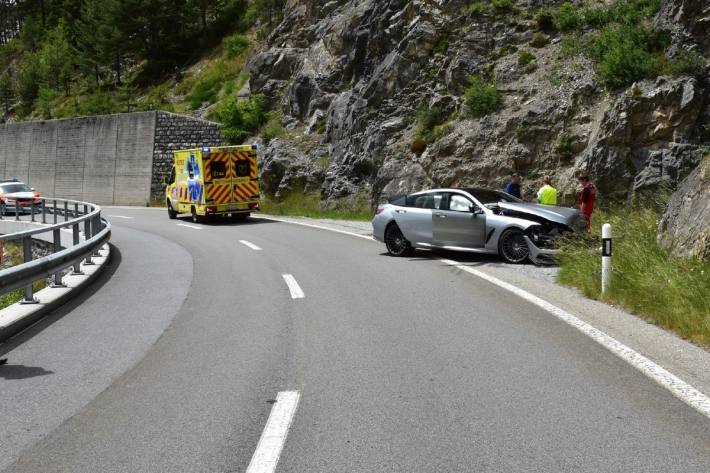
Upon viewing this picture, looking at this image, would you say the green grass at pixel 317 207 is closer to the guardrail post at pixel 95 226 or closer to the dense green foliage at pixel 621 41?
the dense green foliage at pixel 621 41

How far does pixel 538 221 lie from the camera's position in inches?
535

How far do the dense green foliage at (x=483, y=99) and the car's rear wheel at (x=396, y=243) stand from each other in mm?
11260

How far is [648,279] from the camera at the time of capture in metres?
9.34

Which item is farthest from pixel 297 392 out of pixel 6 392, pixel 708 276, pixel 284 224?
pixel 284 224

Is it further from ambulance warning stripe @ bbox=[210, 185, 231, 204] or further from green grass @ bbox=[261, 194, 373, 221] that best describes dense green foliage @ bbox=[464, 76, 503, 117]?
ambulance warning stripe @ bbox=[210, 185, 231, 204]

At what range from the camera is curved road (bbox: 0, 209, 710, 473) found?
4410 millimetres

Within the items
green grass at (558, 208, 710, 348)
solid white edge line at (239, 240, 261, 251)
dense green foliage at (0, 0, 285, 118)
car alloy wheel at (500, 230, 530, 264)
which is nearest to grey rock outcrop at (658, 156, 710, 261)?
green grass at (558, 208, 710, 348)

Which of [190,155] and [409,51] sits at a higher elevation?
[409,51]

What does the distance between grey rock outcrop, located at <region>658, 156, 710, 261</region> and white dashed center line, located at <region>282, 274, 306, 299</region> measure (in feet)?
17.7

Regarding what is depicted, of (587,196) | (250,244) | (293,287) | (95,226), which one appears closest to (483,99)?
(250,244)

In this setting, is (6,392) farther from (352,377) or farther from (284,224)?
(284,224)

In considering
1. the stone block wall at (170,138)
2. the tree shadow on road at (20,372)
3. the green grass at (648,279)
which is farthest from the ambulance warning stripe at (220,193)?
the tree shadow on road at (20,372)

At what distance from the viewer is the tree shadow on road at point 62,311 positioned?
792 cm

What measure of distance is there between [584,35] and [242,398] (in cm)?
2405
